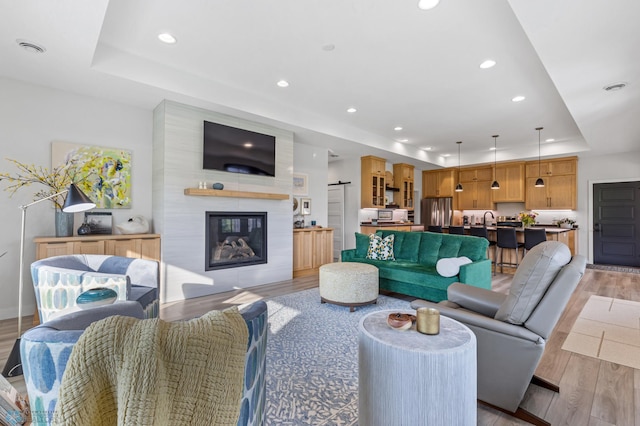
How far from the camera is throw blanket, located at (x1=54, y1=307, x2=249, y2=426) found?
29.5 inches

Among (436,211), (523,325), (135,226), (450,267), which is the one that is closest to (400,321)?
(523,325)

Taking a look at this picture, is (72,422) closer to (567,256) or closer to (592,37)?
(567,256)

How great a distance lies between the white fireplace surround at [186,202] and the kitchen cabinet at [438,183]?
638 centimetres

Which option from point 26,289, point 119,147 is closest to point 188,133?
point 119,147

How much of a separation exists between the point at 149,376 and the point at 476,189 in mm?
9386

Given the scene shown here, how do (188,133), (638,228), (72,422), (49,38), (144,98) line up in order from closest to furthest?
(72,422)
(49,38)
(144,98)
(188,133)
(638,228)

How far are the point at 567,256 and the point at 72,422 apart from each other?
2.36 metres

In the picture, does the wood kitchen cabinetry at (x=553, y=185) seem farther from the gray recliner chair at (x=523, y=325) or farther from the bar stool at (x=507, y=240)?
the gray recliner chair at (x=523, y=325)

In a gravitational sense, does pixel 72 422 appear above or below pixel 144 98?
below

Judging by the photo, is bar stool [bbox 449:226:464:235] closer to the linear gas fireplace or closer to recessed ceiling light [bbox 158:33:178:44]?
the linear gas fireplace

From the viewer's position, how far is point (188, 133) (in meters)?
4.17

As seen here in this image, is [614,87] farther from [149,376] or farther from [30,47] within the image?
[30,47]

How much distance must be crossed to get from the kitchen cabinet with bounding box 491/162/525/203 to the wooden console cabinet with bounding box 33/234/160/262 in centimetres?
821

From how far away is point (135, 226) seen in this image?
3914mm
